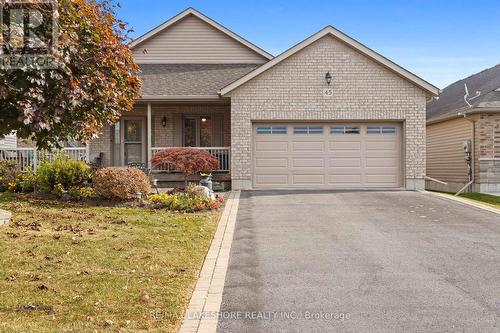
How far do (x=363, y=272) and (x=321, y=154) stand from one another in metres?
10.6

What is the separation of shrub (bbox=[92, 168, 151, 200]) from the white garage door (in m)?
5.51

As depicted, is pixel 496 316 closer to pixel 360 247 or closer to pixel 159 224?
pixel 360 247

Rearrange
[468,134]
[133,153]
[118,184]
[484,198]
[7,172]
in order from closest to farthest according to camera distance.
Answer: [118,184] → [7,172] → [484,198] → [133,153] → [468,134]

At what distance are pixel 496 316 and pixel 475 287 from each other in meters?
1.00

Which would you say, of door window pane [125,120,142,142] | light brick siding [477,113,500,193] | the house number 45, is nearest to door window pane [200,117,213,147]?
door window pane [125,120,142,142]

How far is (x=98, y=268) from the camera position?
6.41 m

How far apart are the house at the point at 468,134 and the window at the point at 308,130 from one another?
267 inches

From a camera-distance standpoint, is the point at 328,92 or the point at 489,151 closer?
the point at 328,92

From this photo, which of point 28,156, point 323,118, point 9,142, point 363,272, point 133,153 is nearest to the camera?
point 363,272

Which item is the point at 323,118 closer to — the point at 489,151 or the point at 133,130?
the point at 489,151

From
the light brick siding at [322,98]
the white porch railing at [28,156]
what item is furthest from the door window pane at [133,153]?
the light brick siding at [322,98]

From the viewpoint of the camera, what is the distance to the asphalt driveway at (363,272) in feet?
15.5

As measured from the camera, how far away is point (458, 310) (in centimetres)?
496

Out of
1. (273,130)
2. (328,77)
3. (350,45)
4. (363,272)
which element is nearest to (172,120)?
(273,130)
